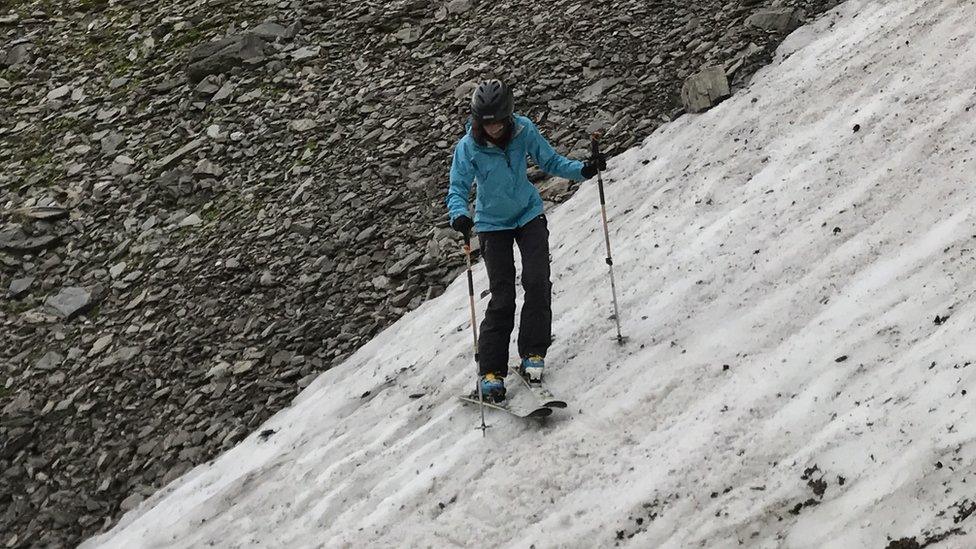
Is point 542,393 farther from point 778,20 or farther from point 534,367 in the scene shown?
point 778,20

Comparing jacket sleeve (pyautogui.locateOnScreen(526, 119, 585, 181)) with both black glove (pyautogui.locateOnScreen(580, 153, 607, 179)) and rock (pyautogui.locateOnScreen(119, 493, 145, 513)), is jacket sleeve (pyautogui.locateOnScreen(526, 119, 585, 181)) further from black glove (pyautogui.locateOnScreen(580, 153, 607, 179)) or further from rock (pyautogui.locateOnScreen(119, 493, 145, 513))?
rock (pyautogui.locateOnScreen(119, 493, 145, 513))

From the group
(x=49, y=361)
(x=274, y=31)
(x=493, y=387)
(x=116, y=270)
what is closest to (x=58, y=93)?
(x=274, y=31)

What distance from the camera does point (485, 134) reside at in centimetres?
776

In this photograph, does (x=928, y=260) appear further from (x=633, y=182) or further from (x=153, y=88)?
(x=153, y=88)

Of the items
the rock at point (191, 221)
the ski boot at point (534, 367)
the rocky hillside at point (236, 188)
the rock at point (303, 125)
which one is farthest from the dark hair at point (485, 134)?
the rock at point (303, 125)

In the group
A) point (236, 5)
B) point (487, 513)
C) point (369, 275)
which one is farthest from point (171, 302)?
point (236, 5)

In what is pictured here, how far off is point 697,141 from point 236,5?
1290 cm

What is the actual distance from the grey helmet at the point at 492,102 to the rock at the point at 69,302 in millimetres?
8769

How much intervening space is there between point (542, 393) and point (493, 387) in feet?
1.59

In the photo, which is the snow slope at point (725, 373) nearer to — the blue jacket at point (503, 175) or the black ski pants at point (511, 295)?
the black ski pants at point (511, 295)

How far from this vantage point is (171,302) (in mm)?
13062

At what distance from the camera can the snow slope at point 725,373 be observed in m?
5.82

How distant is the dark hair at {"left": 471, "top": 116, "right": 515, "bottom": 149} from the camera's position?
25.2ft

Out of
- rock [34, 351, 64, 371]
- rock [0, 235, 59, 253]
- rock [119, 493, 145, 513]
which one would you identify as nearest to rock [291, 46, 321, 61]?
rock [0, 235, 59, 253]
